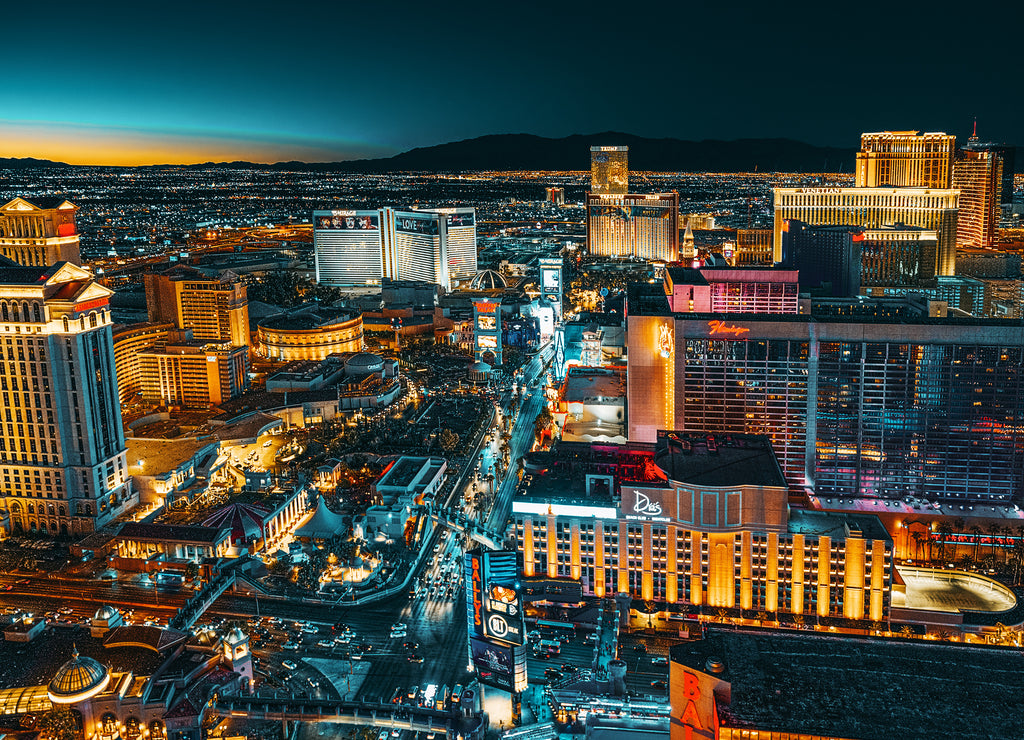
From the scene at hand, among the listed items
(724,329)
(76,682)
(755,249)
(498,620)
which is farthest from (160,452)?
(755,249)

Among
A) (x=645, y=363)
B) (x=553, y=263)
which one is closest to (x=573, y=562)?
(x=645, y=363)

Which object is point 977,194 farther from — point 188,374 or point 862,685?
point 862,685

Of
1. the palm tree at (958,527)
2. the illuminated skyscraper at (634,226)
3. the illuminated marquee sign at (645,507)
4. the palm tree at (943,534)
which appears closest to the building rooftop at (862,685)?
the illuminated marquee sign at (645,507)

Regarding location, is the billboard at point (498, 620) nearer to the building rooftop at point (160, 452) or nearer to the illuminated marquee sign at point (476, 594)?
the illuminated marquee sign at point (476, 594)

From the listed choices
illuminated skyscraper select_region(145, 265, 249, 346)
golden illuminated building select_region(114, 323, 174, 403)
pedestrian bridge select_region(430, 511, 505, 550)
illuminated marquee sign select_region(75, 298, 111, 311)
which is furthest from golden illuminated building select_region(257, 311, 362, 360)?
pedestrian bridge select_region(430, 511, 505, 550)

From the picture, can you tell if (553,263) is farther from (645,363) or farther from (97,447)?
(97,447)
